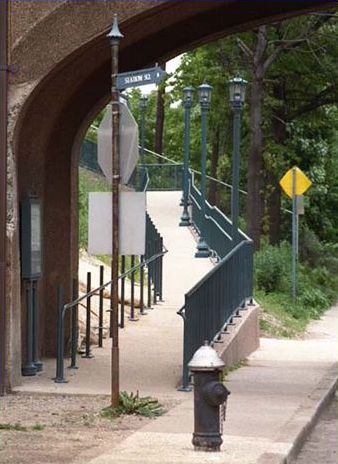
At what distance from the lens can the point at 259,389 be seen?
14805 millimetres

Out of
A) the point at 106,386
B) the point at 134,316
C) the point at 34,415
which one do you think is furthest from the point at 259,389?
the point at 134,316

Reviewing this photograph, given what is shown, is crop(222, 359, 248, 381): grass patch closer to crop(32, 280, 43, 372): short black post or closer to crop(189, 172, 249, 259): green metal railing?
crop(32, 280, 43, 372): short black post

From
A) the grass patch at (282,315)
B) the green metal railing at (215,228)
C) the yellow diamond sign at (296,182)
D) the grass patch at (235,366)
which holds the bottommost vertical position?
the grass patch at (282,315)

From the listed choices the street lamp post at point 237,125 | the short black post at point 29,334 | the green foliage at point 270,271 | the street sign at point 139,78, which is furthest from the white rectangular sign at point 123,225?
the green foliage at point 270,271

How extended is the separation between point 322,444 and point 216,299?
4.85 m

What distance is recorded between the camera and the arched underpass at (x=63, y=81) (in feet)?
45.5

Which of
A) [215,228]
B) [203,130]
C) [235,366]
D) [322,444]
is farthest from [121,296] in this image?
[203,130]

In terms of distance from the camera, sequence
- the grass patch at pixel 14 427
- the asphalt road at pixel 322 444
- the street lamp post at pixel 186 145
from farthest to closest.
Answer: the street lamp post at pixel 186 145 → the grass patch at pixel 14 427 → the asphalt road at pixel 322 444

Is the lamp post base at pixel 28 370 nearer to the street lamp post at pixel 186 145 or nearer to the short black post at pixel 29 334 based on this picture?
the short black post at pixel 29 334

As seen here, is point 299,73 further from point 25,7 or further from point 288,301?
point 25,7

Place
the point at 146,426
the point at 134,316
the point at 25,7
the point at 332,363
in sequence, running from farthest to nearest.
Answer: the point at 134,316 < the point at 332,363 < the point at 25,7 < the point at 146,426

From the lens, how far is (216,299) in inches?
643

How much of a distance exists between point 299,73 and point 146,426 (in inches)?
969

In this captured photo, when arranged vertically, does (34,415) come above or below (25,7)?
below
